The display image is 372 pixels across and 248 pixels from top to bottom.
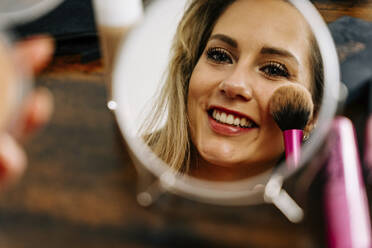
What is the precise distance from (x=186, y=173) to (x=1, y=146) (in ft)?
0.59

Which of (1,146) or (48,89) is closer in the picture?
(1,146)

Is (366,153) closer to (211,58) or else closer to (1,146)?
(211,58)

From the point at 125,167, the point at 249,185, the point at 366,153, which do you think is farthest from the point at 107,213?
the point at 366,153

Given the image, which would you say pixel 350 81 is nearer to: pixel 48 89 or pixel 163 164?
pixel 163 164

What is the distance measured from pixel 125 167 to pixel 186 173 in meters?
0.08

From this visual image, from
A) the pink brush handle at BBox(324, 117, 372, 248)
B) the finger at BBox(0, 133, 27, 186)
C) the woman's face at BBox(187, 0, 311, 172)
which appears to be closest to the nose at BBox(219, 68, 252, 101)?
the woman's face at BBox(187, 0, 311, 172)

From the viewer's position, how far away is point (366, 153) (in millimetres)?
429

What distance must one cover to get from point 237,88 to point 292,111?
59 millimetres

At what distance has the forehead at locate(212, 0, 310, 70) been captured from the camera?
0.38 meters

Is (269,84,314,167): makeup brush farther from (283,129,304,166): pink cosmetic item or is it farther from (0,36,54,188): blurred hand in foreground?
(0,36,54,188): blurred hand in foreground

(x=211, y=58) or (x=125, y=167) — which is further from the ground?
(x=211, y=58)

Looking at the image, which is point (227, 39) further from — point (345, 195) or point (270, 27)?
point (345, 195)

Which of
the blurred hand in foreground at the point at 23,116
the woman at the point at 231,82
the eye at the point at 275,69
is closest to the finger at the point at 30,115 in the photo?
the blurred hand in foreground at the point at 23,116

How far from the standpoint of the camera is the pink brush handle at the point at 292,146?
1.25ft
